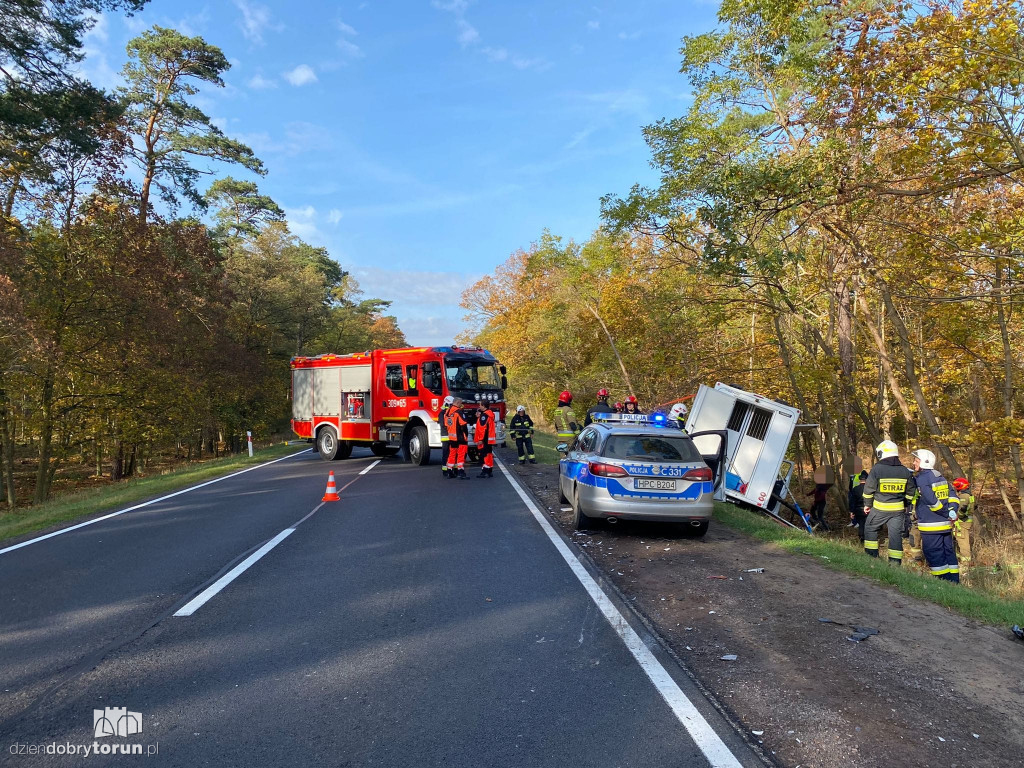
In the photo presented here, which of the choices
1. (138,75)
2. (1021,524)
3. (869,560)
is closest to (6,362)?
(138,75)

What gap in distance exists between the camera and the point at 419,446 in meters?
17.7

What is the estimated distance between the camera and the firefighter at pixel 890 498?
8.75 m

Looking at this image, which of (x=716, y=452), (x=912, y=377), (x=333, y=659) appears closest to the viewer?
(x=333, y=659)

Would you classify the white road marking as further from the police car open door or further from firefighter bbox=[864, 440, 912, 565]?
firefighter bbox=[864, 440, 912, 565]

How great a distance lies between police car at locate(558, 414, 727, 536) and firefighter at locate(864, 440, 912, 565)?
2465mm

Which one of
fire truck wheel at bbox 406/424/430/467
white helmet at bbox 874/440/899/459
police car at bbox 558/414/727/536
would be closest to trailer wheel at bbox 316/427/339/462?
fire truck wheel at bbox 406/424/430/467

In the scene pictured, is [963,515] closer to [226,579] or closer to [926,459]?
[926,459]

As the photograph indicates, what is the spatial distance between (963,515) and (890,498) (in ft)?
6.38

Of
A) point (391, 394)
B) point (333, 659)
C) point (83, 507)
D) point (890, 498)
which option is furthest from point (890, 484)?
point (83, 507)

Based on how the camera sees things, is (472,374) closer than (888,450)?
No

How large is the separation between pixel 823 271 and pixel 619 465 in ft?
31.3

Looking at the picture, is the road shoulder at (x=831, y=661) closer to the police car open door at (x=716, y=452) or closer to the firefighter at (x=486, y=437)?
the police car open door at (x=716, y=452)

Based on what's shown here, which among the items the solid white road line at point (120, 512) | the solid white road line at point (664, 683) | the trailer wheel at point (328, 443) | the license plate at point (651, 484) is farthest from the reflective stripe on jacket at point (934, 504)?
the trailer wheel at point (328, 443)

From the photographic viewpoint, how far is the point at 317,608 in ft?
18.0
